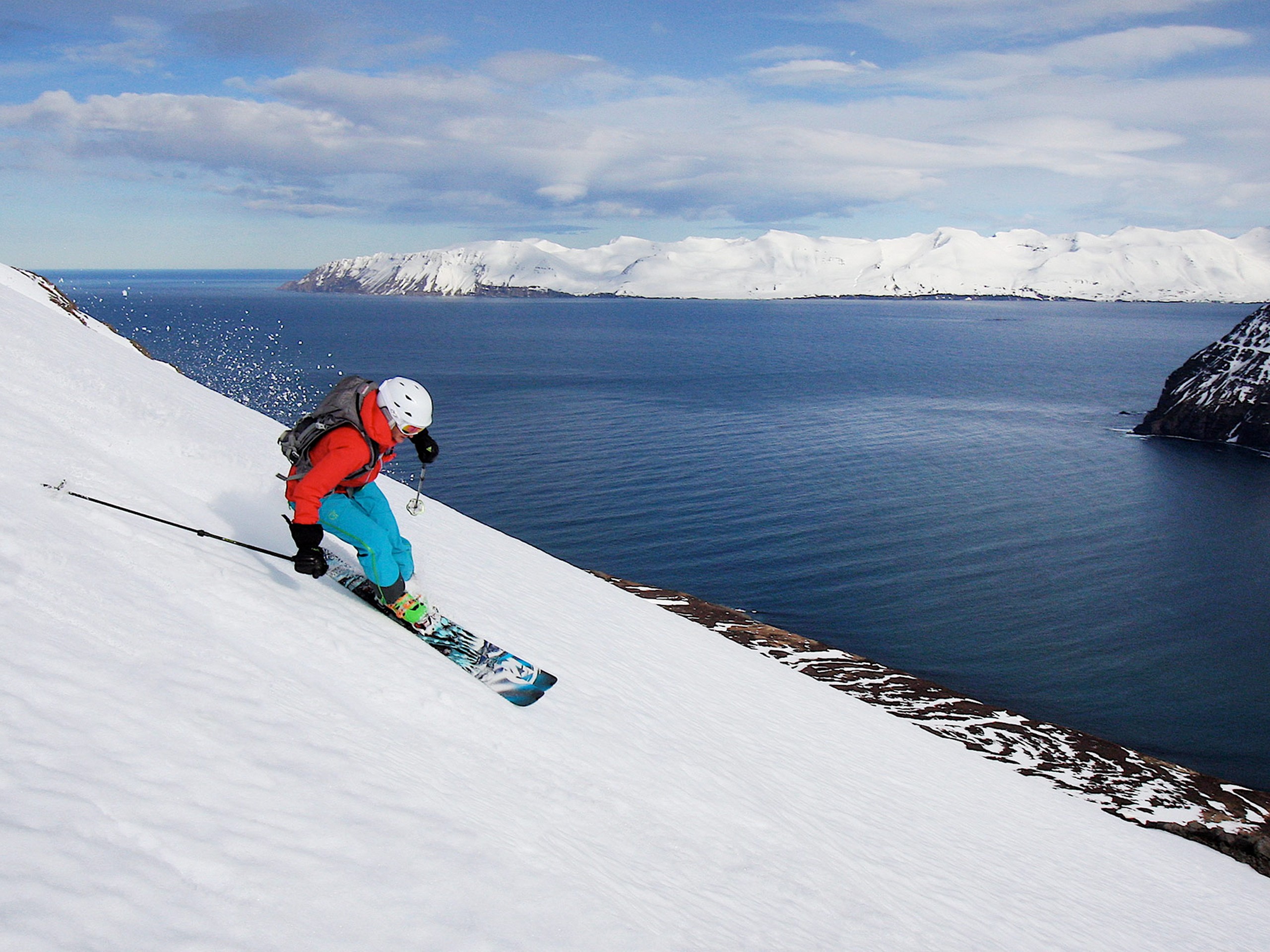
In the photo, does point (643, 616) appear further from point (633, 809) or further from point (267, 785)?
point (267, 785)

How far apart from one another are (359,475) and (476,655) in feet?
7.77

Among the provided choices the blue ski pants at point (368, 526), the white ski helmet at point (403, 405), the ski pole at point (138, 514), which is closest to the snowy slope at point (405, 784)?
the ski pole at point (138, 514)

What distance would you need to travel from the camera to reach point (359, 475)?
28.1ft

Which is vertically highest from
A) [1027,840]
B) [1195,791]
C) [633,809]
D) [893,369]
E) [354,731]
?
[893,369]

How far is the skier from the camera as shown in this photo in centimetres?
784

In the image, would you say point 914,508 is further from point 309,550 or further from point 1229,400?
point 1229,400

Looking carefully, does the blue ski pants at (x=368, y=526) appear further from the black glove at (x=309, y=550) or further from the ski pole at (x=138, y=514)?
the ski pole at (x=138, y=514)

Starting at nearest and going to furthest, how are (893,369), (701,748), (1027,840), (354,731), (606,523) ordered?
(354,731)
(701,748)
(1027,840)
(606,523)
(893,369)

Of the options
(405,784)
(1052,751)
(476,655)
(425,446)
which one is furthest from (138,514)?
(1052,751)

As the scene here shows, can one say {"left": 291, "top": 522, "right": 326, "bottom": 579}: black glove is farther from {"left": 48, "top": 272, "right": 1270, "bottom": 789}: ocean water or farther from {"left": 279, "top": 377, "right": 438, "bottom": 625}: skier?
{"left": 48, "top": 272, "right": 1270, "bottom": 789}: ocean water

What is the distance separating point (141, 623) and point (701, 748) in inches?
251

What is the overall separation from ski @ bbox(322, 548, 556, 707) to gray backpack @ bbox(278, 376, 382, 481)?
3.37 ft

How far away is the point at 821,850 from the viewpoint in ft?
27.7

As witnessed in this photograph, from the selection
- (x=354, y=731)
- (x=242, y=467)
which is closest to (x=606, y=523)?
(x=242, y=467)
